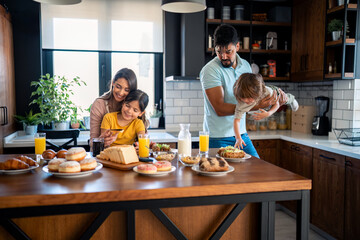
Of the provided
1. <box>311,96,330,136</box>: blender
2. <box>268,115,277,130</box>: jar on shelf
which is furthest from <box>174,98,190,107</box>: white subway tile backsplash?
<box>311,96,330,136</box>: blender

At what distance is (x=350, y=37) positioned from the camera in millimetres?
3693

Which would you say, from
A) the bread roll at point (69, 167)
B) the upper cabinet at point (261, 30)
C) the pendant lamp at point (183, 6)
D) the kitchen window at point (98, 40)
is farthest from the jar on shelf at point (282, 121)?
Answer: the bread roll at point (69, 167)

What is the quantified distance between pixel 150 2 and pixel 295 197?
3.45 m

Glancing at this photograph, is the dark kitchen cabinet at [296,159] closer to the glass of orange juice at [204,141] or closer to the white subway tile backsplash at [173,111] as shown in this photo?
the white subway tile backsplash at [173,111]

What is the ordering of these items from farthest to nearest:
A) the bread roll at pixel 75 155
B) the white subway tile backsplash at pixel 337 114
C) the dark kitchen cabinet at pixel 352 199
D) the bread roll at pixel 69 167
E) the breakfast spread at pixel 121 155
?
the white subway tile backsplash at pixel 337 114 → the dark kitchen cabinet at pixel 352 199 → the breakfast spread at pixel 121 155 → the bread roll at pixel 75 155 → the bread roll at pixel 69 167

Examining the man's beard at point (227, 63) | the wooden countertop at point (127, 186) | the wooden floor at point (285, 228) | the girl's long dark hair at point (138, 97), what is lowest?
the wooden floor at point (285, 228)

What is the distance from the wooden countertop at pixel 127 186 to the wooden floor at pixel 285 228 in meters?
1.89

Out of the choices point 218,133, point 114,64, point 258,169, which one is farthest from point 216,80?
point 114,64

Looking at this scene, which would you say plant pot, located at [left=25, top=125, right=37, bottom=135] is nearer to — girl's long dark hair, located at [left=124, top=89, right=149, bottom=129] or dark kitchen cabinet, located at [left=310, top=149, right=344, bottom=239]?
girl's long dark hair, located at [left=124, top=89, right=149, bottom=129]

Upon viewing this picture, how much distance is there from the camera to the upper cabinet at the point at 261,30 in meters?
4.42

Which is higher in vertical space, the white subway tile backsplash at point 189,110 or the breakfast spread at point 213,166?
the white subway tile backsplash at point 189,110

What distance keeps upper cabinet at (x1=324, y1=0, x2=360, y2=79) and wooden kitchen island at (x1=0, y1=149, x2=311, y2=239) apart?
7.00 feet

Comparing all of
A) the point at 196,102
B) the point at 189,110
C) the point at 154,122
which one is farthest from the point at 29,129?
the point at 196,102

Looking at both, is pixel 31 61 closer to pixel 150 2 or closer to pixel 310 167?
pixel 150 2
